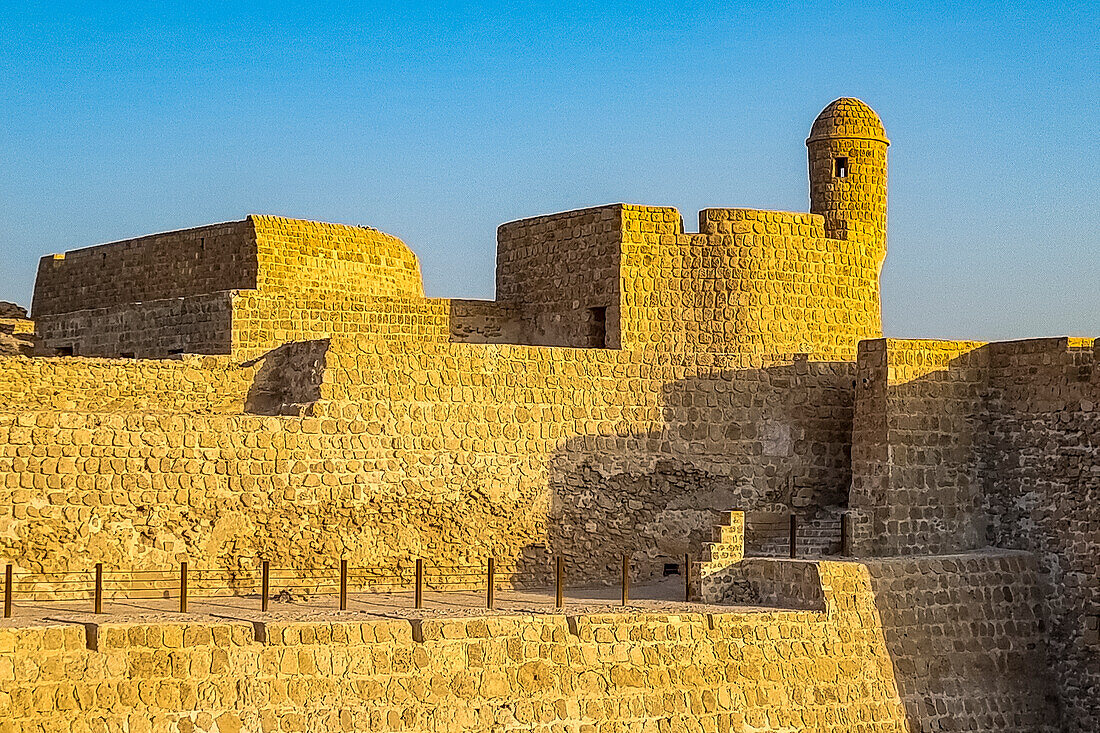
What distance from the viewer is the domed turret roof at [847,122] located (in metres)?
22.0

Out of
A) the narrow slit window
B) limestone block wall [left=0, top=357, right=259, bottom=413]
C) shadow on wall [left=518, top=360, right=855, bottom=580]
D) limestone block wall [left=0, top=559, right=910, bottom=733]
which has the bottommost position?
limestone block wall [left=0, top=559, right=910, bottom=733]

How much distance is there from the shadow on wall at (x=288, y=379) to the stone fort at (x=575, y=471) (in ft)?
0.14

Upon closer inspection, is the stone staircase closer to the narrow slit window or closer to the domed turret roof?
the narrow slit window

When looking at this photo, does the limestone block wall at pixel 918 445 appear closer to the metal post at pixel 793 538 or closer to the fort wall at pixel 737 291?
the metal post at pixel 793 538

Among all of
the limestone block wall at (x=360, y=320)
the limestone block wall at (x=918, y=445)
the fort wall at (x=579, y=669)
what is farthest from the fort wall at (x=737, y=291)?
the fort wall at (x=579, y=669)

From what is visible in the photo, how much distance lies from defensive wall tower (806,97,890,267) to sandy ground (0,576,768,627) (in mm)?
5954

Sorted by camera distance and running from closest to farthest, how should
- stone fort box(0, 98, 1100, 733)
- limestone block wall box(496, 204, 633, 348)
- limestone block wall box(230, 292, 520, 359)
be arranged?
stone fort box(0, 98, 1100, 733) < limestone block wall box(230, 292, 520, 359) < limestone block wall box(496, 204, 633, 348)

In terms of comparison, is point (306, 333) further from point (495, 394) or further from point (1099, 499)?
point (1099, 499)

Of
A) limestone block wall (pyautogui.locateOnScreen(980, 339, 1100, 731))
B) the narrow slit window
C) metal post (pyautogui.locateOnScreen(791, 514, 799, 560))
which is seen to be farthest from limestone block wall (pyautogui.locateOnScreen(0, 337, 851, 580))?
limestone block wall (pyautogui.locateOnScreen(980, 339, 1100, 731))

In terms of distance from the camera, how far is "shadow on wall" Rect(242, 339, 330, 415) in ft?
60.1

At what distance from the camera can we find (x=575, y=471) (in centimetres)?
1945

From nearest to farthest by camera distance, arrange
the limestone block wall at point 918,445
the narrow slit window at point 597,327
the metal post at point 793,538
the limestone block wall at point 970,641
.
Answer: the limestone block wall at point 970,641
the metal post at point 793,538
the limestone block wall at point 918,445
the narrow slit window at point 597,327

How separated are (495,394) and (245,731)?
6.24 metres

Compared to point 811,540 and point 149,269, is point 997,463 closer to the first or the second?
point 811,540
